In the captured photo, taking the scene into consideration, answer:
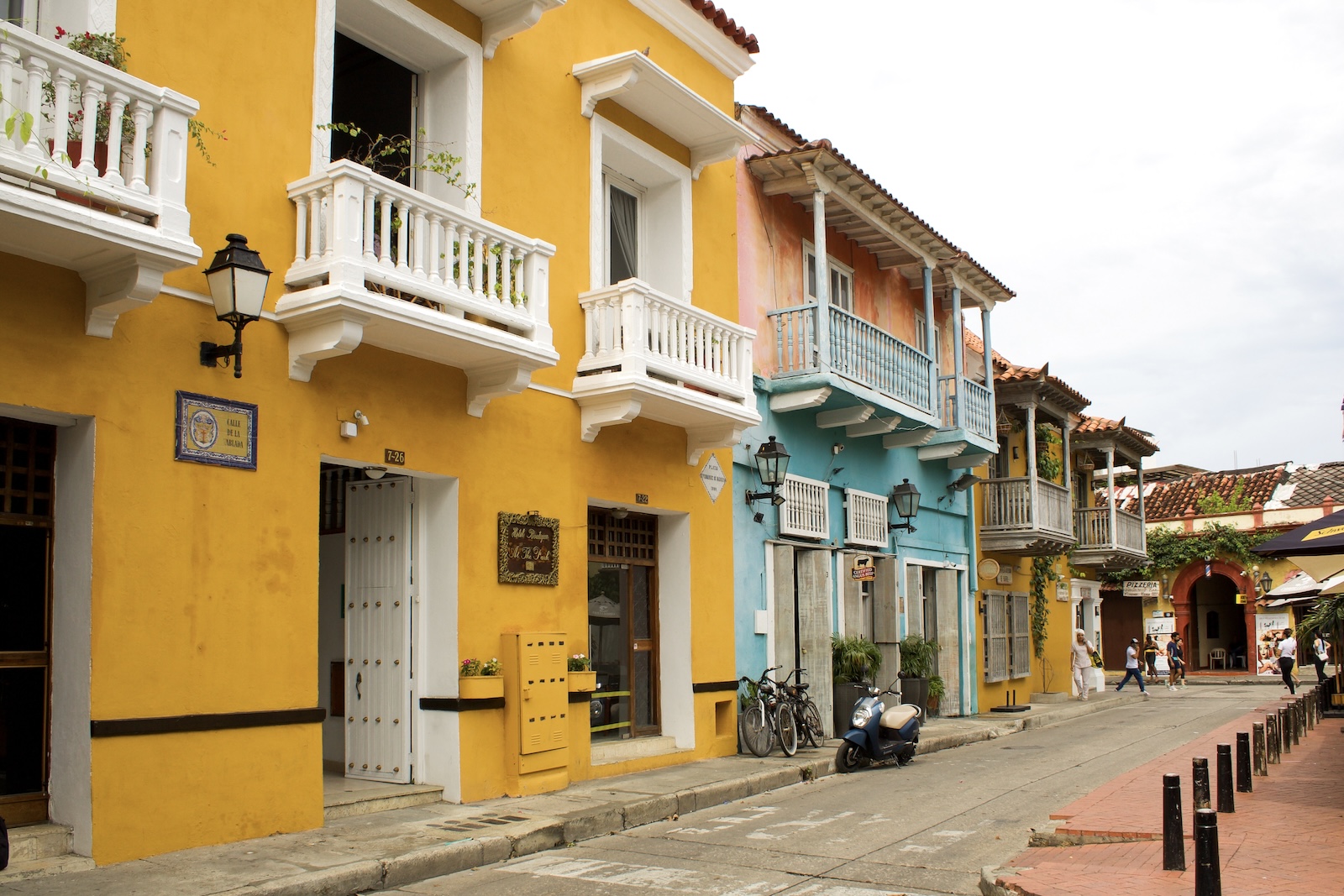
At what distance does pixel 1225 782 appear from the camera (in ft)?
30.2

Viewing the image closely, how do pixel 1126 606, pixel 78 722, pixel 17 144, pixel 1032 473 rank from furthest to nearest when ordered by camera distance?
pixel 1126 606 → pixel 1032 473 → pixel 78 722 → pixel 17 144

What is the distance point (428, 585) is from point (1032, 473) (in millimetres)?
15391

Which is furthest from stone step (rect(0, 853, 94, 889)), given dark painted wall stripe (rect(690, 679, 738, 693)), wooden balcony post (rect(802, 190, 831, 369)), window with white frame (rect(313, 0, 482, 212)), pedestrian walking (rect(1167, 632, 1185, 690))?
pedestrian walking (rect(1167, 632, 1185, 690))

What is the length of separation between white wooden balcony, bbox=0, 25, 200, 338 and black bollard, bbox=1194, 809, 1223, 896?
21.6 feet

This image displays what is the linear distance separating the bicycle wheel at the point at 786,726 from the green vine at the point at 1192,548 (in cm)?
2693

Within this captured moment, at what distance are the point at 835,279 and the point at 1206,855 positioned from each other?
1298 cm

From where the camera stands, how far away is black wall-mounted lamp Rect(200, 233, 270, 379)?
7852 millimetres

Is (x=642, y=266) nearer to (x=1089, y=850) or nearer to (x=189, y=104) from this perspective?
(x=189, y=104)

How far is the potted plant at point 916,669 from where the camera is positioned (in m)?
17.6

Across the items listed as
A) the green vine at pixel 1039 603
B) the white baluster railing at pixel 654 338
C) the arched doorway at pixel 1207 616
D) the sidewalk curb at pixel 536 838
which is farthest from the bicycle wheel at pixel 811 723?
the arched doorway at pixel 1207 616

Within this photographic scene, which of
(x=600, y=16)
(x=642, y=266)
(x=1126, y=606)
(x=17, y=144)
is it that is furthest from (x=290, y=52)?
(x=1126, y=606)

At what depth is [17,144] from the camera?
6.57 meters

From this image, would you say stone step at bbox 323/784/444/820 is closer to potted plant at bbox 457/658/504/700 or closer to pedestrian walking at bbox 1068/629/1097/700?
potted plant at bbox 457/658/504/700

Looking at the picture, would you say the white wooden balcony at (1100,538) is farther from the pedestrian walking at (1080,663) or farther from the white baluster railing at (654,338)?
the white baluster railing at (654,338)
